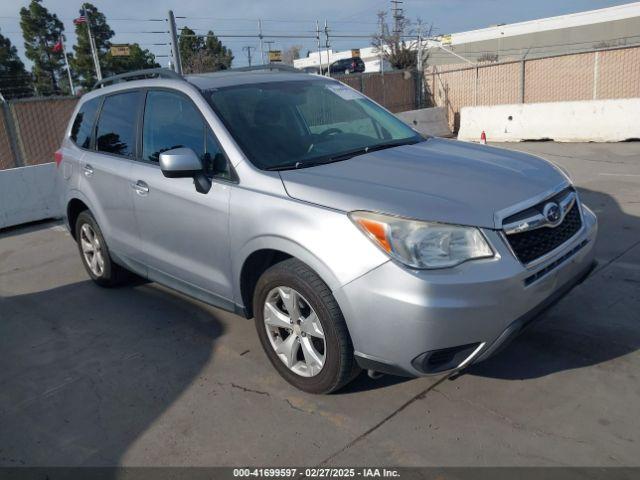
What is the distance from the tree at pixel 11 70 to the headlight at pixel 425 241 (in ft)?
125

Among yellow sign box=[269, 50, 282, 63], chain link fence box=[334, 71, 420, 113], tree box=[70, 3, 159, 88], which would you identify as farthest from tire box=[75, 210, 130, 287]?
tree box=[70, 3, 159, 88]

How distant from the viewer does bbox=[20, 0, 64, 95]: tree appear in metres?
40.1

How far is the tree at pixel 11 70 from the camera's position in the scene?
119ft

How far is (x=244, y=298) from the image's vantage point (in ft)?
11.6

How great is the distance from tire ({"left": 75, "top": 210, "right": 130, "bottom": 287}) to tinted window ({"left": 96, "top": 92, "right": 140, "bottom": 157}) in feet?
2.37

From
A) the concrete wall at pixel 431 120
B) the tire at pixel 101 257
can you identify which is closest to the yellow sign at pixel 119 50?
the concrete wall at pixel 431 120

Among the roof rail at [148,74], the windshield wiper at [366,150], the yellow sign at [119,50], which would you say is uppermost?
the yellow sign at [119,50]

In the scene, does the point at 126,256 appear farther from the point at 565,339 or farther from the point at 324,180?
the point at 565,339

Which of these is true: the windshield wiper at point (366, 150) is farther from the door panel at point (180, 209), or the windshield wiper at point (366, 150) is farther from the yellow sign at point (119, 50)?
the yellow sign at point (119, 50)

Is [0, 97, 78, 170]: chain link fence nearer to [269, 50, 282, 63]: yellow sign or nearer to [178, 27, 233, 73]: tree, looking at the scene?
[269, 50, 282, 63]: yellow sign

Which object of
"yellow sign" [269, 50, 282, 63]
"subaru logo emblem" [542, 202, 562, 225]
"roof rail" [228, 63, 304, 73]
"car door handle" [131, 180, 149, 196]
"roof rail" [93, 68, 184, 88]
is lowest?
"subaru logo emblem" [542, 202, 562, 225]

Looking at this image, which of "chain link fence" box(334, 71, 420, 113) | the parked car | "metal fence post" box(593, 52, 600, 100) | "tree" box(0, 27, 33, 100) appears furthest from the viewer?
the parked car

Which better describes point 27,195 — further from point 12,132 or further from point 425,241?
point 425,241

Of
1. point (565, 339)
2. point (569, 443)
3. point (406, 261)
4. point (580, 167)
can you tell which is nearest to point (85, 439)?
point (406, 261)
